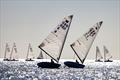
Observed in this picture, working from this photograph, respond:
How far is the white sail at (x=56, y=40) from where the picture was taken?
91344 millimetres

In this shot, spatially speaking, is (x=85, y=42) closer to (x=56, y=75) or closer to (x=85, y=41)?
(x=85, y=41)

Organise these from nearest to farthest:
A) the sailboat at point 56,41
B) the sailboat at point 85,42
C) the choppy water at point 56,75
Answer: the choppy water at point 56,75 → the sailboat at point 56,41 → the sailboat at point 85,42

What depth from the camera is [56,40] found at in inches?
3625

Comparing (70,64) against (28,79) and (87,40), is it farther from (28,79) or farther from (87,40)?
(28,79)

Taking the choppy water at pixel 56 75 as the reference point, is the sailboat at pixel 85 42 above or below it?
above

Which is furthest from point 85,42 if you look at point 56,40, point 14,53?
point 14,53

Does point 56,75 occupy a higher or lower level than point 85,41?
lower

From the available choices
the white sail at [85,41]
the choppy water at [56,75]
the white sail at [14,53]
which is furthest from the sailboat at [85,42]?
the white sail at [14,53]

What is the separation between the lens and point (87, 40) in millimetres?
96938

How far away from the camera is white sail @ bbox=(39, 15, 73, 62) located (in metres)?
91.3

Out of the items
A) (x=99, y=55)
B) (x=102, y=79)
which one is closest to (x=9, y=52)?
(x=99, y=55)

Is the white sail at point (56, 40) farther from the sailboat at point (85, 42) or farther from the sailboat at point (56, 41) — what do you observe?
the sailboat at point (85, 42)

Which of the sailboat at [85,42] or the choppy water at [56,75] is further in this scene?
the sailboat at [85,42]

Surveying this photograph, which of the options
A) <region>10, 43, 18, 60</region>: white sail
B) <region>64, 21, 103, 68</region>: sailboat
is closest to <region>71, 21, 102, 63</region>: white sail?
<region>64, 21, 103, 68</region>: sailboat
